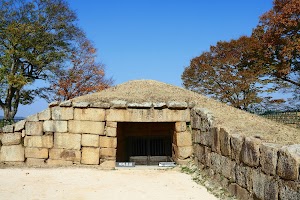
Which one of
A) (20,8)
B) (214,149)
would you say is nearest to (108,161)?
(214,149)

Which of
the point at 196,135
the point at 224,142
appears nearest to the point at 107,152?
the point at 196,135

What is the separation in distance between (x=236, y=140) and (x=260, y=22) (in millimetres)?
15564

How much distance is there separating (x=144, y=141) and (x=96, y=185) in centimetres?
455

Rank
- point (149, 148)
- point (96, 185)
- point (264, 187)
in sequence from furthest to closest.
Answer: point (149, 148) → point (96, 185) → point (264, 187)

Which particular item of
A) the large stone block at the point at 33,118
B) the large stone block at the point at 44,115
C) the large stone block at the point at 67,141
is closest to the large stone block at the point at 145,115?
the large stone block at the point at 67,141

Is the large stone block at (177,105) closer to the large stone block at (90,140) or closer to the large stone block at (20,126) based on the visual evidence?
the large stone block at (90,140)

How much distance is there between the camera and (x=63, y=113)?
10.4m

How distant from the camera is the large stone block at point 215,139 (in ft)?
23.9

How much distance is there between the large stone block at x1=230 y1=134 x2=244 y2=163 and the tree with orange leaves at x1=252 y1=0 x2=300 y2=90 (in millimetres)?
12800

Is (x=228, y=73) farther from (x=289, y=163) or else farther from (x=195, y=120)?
(x=289, y=163)

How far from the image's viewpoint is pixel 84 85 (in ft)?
67.5

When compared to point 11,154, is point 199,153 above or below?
above

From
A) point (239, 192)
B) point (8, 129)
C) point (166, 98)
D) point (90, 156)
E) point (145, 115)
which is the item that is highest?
point (166, 98)

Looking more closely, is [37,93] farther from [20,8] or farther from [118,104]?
[118,104]
